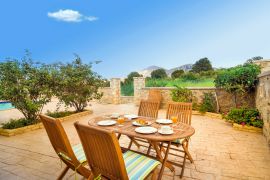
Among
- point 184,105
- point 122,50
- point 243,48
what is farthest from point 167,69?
point 184,105

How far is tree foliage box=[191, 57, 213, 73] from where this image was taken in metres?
16.6

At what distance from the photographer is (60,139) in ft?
6.41

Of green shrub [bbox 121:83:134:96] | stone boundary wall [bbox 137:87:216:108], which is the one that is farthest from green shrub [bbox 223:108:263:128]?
green shrub [bbox 121:83:134:96]

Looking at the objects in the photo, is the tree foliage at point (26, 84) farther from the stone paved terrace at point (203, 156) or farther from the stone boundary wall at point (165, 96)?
the stone boundary wall at point (165, 96)

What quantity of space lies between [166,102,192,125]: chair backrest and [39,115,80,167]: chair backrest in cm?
175

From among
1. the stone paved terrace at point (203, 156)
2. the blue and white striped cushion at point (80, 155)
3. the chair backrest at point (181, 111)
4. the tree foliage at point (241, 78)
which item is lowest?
the stone paved terrace at point (203, 156)

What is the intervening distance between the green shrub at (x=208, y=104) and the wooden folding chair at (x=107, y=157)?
16.6 ft

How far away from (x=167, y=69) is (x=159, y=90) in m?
9.20

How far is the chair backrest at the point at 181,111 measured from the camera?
2.98 metres

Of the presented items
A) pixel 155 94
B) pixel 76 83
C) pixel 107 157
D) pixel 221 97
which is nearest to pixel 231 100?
pixel 221 97

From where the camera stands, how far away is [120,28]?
458 inches

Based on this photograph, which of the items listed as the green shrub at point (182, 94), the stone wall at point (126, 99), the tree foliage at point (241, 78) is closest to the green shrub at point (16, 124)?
the green shrub at point (182, 94)

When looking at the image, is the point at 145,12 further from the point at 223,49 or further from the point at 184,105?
the point at 184,105

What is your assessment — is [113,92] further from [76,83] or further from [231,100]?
[231,100]
